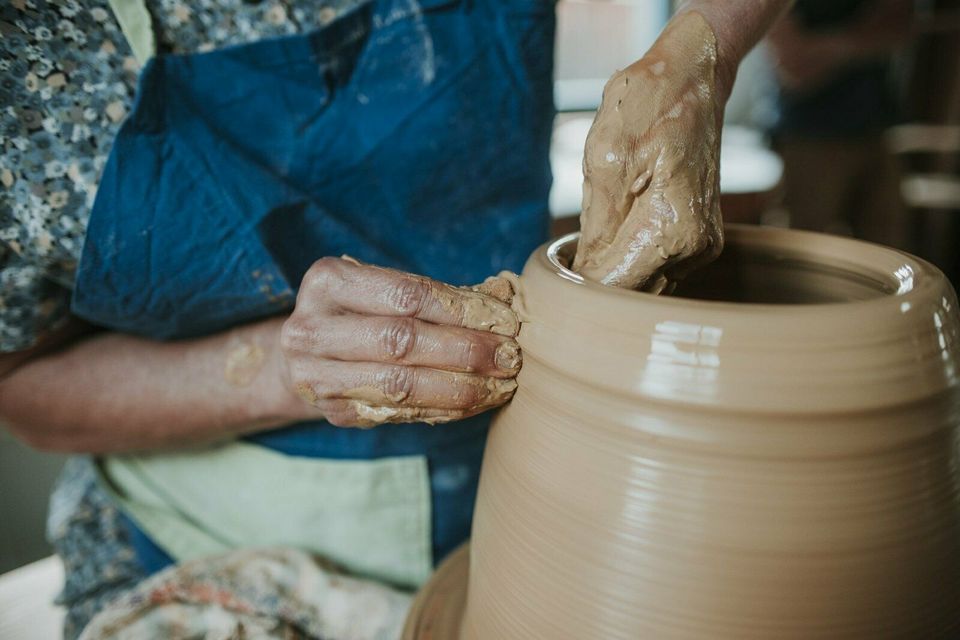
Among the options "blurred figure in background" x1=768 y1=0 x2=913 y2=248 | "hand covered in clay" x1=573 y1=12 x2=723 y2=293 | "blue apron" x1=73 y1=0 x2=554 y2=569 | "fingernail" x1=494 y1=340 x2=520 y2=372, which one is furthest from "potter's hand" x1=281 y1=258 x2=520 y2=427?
"blurred figure in background" x1=768 y1=0 x2=913 y2=248

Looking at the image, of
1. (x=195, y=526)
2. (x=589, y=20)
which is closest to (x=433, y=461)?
(x=195, y=526)

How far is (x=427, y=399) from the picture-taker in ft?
2.18

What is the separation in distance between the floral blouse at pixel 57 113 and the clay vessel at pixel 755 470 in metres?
0.61

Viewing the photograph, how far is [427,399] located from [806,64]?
3.22 metres

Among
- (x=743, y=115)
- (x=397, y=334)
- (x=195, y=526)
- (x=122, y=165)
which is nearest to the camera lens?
(x=397, y=334)

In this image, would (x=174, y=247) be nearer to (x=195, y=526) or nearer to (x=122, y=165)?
(x=122, y=165)

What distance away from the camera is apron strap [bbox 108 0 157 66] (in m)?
0.84

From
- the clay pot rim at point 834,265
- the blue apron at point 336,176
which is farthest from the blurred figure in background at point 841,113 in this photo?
the clay pot rim at point 834,265

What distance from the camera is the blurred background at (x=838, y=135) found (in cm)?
319

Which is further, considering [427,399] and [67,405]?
[67,405]

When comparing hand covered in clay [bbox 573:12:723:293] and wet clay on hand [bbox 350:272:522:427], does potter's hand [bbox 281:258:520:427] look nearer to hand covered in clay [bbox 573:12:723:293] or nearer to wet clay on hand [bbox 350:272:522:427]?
wet clay on hand [bbox 350:272:522:427]

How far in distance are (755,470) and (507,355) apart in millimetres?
233

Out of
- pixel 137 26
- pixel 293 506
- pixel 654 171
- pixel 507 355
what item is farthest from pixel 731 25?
pixel 293 506

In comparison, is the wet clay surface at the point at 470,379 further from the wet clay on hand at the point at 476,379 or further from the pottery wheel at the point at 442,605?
the pottery wheel at the point at 442,605
